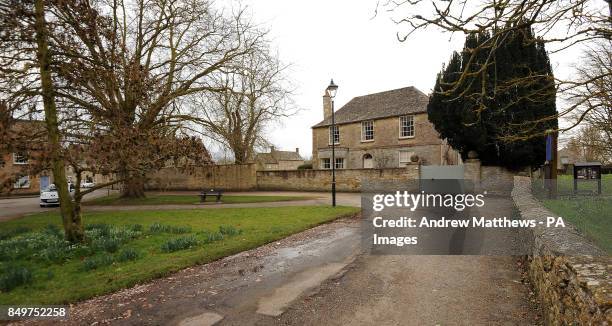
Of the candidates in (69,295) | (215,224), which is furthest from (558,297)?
(215,224)

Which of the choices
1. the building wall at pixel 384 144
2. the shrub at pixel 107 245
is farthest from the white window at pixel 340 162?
the shrub at pixel 107 245

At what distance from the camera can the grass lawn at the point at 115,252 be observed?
5.80 m

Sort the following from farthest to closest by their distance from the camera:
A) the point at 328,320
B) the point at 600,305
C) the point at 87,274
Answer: the point at 87,274 → the point at 328,320 → the point at 600,305

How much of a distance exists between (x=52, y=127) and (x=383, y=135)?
25.7 metres

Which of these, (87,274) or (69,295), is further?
(87,274)

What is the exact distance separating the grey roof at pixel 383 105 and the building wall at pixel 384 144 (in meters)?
0.65

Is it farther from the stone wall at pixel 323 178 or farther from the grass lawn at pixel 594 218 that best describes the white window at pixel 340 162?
the grass lawn at pixel 594 218

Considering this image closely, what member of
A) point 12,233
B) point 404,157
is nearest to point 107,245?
point 12,233

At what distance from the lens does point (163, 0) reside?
18812 mm

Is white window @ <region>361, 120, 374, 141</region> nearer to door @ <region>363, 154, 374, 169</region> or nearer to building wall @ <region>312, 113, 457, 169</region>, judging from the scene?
building wall @ <region>312, 113, 457, 169</region>

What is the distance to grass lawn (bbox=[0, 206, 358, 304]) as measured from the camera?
5.80 meters

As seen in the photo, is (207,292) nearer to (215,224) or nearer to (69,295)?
A: (69,295)

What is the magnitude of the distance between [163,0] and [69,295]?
1781 cm

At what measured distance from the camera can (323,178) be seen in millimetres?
26453
